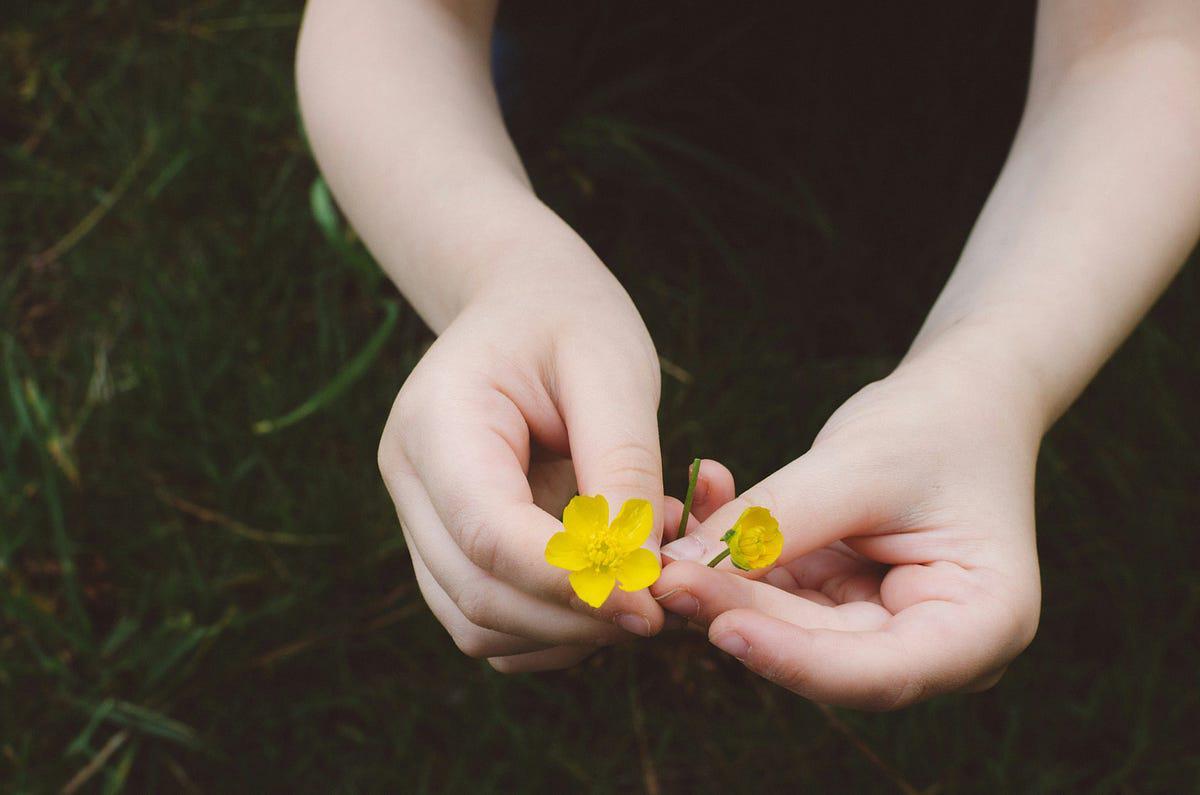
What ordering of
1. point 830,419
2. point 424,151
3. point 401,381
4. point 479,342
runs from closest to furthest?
point 479,342 < point 830,419 < point 424,151 < point 401,381

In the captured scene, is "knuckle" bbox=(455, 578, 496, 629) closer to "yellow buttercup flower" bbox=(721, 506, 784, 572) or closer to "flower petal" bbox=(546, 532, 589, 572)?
"flower petal" bbox=(546, 532, 589, 572)

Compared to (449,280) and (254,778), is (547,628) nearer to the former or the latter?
(449,280)

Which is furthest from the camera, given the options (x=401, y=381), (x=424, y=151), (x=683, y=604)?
(x=401, y=381)

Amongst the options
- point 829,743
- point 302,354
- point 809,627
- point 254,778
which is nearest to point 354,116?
point 302,354

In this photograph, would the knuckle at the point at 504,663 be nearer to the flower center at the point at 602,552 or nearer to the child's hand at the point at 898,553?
the child's hand at the point at 898,553

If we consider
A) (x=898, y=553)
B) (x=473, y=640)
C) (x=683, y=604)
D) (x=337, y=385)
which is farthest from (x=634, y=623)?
(x=337, y=385)

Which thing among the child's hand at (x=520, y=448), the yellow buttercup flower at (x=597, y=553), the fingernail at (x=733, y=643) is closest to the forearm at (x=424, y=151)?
the child's hand at (x=520, y=448)

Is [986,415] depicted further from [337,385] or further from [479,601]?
[337,385]
